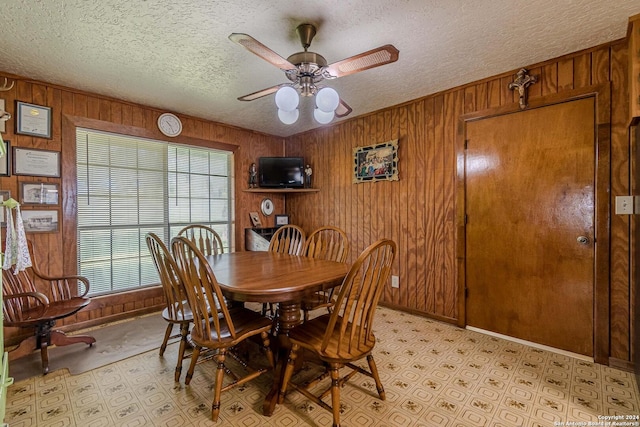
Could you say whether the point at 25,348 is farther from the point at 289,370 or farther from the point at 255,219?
the point at 255,219

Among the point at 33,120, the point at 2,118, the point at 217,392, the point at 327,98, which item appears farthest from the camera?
the point at 33,120

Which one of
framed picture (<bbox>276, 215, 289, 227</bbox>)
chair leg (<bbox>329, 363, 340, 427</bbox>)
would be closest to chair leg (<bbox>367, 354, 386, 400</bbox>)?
chair leg (<bbox>329, 363, 340, 427</bbox>)

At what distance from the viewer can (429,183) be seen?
3043 millimetres

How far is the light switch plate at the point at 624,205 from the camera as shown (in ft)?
6.59

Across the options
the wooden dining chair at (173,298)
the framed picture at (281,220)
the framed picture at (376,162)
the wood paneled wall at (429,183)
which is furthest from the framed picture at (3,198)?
the framed picture at (376,162)

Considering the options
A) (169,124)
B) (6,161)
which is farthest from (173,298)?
(169,124)

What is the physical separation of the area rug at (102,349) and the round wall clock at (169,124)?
2.12 meters

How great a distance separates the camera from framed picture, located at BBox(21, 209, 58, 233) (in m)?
2.55

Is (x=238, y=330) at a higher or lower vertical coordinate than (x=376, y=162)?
lower

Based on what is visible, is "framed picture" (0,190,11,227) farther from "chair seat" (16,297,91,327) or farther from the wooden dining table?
the wooden dining table

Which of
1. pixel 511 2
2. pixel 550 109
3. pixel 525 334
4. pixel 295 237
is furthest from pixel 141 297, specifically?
pixel 550 109

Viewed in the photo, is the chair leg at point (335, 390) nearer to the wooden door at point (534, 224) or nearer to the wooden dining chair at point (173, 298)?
the wooden dining chair at point (173, 298)

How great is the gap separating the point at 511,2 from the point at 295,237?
8.42ft

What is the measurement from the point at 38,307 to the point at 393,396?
289cm
